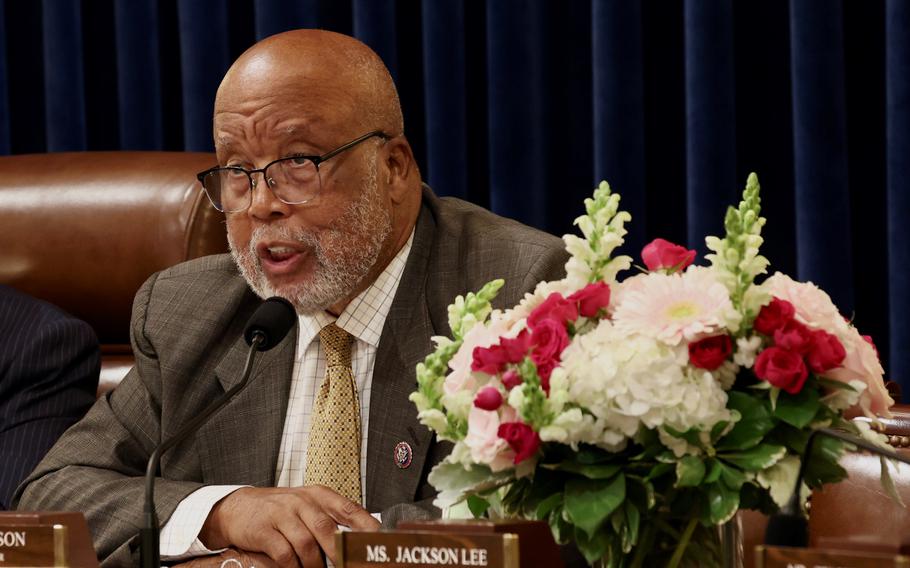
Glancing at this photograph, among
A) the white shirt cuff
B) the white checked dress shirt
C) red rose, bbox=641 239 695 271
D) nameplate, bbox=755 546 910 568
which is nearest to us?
nameplate, bbox=755 546 910 568

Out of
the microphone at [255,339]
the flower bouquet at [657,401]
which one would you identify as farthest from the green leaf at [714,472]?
the microphone at [255,339]

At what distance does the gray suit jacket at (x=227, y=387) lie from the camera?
6.17ft

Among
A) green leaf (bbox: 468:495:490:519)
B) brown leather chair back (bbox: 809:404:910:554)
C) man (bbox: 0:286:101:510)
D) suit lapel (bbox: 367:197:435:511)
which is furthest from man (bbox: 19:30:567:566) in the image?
green leaf (bbox: 468:495:490:519)

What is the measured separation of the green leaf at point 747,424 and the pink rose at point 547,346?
147 millimetres

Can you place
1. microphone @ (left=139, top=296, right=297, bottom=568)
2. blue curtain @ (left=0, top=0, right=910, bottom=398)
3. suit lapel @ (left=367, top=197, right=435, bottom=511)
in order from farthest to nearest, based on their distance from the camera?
blue curtain @ (left=0, top=0, right=910, bottom=398)
suit lapel @ (left=367, top=197, right=435, bottom=511)
microphone @ (left=139, top=296, right=297, bottom=568)

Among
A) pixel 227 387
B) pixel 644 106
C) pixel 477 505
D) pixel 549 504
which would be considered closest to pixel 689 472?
pixel 549 504

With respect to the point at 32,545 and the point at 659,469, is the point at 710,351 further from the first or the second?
the point at 32,545

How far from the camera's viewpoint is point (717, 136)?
265 cm

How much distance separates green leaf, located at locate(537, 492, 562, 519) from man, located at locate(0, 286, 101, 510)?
4.92 feet

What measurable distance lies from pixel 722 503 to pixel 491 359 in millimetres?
222

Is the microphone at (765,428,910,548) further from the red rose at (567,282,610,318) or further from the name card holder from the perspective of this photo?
the name card holder

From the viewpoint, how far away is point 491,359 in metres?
1.09

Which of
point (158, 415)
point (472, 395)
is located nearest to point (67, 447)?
point (158, 415)

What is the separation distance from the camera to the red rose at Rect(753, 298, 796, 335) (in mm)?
1073
